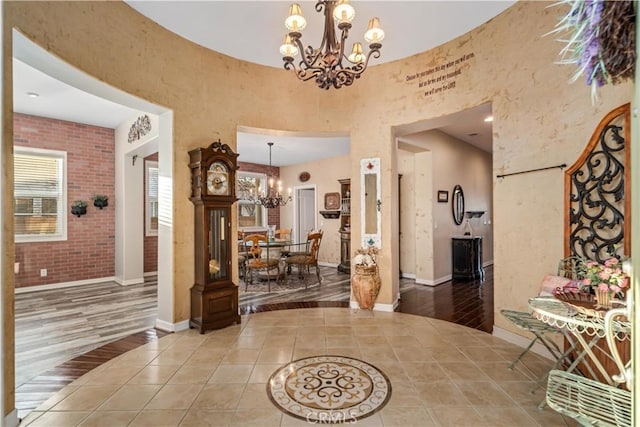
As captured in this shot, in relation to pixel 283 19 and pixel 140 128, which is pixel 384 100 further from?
pixel 140 128

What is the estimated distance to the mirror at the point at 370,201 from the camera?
4.31 meters

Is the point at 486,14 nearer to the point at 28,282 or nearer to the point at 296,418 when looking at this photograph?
the point at 296,418

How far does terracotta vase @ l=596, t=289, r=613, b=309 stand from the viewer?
173cm

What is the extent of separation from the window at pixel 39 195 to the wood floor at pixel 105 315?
1.11m

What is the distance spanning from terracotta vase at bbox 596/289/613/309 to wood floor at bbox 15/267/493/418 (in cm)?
190

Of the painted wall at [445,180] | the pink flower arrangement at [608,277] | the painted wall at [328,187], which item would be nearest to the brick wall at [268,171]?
the painted wall at [328,187]

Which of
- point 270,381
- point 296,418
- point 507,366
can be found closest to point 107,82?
point 270,381

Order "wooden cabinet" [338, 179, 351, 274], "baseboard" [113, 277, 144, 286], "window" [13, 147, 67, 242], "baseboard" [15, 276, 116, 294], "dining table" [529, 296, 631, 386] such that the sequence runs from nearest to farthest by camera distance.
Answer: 1. "dining table" [529, 296, 631, 386]
2. "baseboard" [15, 276, 116, 294]
3. "window" [13, 147, 67, 242]
4. "baseboard" [113, 277, 144, 286]
5. "wooden cabinet" [338, 179, 351, 274]

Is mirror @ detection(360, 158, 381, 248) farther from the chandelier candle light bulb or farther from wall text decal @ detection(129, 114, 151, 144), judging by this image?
wall text decal @ detection(129, 114, 151, 144)

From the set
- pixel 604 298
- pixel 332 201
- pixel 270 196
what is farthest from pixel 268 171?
pixel 604 298

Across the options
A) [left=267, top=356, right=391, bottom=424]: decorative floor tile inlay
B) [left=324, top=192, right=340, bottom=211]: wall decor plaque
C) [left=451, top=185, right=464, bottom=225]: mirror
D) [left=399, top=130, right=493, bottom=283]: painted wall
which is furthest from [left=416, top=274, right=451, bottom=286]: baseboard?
[left=267, top=356, right=391, bottom=424]: decorative floor tile inlay

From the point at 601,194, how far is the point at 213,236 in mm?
3807

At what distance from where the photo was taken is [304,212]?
31.4 ft

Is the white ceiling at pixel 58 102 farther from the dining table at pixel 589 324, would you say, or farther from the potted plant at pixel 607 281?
the potted plant at pixel 607 281
